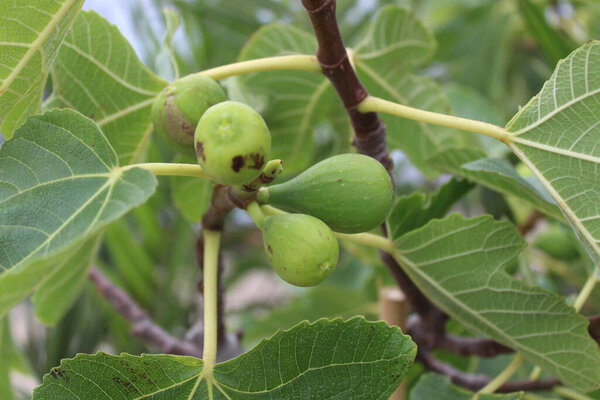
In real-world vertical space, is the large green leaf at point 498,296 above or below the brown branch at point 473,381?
above

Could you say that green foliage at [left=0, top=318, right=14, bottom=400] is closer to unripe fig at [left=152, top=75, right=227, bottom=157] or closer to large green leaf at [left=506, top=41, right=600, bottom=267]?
unripe fig at [left=152, top=75, right=227, bottom=157]

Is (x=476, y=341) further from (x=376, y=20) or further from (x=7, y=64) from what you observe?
(x=7, y=64)

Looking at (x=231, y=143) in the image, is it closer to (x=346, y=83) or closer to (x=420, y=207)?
(x=346, y=83)

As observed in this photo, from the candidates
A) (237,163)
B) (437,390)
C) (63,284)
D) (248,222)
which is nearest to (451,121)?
(237,163)

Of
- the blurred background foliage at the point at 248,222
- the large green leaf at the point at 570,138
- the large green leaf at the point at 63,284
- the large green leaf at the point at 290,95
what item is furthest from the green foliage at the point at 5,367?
the large green leaf at the point at 570,138

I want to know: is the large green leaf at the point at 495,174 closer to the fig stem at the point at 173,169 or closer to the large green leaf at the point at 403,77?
the large green leaf at the point at 403,77

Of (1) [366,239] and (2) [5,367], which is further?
(2) [5,367]

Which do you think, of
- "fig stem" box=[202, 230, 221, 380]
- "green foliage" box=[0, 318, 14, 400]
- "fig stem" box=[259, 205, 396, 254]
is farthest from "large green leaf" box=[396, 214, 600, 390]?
"green foliage" box=[0, 318, 14, 400]

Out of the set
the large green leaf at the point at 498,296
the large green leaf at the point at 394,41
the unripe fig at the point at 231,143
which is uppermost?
the large green leaf at the point at 394,41
